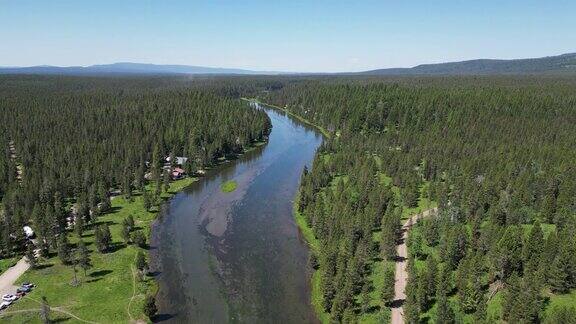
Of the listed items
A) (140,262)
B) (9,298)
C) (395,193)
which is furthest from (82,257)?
(395,193)

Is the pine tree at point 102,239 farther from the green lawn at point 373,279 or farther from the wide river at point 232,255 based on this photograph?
the green lawn at point 373,279

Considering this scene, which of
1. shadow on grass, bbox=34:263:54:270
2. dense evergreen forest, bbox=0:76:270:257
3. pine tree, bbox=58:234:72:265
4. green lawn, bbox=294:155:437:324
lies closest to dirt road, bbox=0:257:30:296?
shadow on grass, bbox=34:263:54:270

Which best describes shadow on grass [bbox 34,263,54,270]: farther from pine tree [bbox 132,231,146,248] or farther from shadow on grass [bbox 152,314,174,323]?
shadow on grass [bbox 152,314,174,323]

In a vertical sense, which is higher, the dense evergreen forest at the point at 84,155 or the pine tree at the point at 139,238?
the dense evergreen forest at the point at 84,155

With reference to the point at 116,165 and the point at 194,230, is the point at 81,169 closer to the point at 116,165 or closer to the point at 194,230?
the point at 116,165

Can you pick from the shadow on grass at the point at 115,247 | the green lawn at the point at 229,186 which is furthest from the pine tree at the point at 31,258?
the green lawn at the point at 229,186

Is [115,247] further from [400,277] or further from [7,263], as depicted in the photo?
[400,277]
